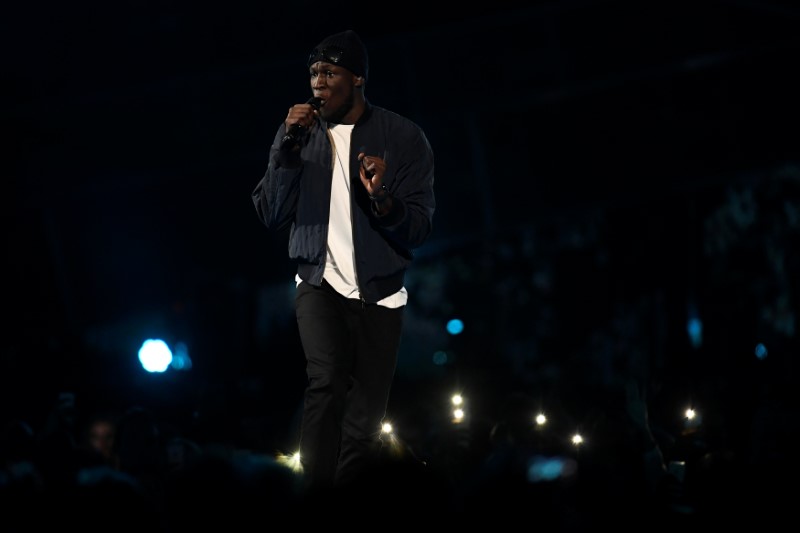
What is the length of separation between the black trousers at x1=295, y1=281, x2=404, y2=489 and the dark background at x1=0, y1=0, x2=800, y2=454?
449 centimetres

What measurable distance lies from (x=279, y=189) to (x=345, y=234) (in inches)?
13.7

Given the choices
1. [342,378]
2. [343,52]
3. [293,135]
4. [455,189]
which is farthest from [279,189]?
[455,189]

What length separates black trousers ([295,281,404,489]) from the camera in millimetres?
4461

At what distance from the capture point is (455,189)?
1044 centimetres

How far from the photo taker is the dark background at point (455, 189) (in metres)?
9.74

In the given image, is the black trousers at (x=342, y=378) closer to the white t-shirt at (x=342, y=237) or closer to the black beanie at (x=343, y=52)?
the white t-shirt at (x=342, y=237)

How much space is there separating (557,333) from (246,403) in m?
3.66

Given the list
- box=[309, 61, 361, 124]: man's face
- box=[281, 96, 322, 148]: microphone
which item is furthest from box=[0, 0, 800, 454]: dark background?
box=[281, 96, 322, 148]: microphone

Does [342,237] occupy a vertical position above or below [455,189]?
below

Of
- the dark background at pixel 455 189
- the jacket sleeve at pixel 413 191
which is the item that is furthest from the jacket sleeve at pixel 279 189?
the dark background at pixel 455 189

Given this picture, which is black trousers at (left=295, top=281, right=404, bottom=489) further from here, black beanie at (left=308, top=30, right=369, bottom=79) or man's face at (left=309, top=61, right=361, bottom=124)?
black beanie at (left=308, top=30, right=369, bottom=79)

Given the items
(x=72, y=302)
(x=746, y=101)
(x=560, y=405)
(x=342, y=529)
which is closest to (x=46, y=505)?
(x=342, y=529)

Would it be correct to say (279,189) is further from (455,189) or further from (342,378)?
(455,189)

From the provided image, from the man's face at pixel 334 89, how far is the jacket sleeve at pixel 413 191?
30cm
